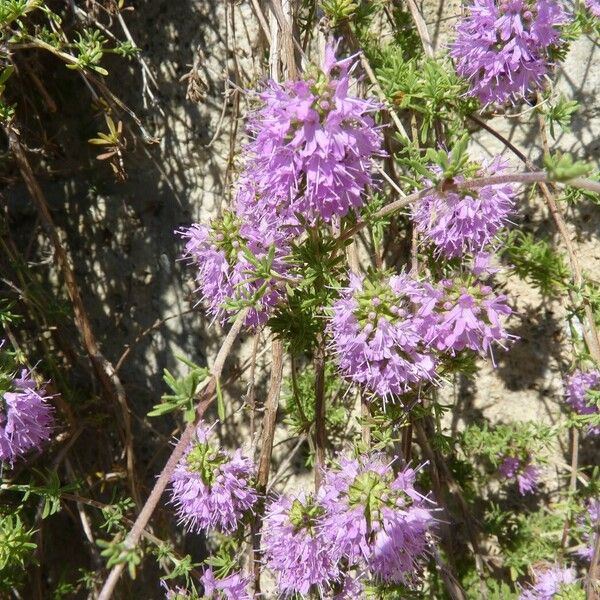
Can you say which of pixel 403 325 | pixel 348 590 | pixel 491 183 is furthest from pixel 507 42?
pixel 348 590

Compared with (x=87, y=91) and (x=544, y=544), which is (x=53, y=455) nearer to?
(x=87, y=91)

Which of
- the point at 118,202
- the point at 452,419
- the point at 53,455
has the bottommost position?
the point at 452,419

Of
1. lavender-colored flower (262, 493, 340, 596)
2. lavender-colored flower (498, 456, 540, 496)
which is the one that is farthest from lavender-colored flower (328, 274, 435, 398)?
lavender-colored flower (498, 456, 540, 496)

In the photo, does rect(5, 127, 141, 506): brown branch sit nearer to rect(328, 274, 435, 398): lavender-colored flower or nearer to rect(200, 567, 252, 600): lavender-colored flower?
rect(200, 567, 252, 600): lavender-colored flower

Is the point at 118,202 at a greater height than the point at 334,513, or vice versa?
the point at 118,202

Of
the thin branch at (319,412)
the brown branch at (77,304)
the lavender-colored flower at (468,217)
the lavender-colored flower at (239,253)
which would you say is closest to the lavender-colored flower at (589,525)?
the thin branch at (319,412)

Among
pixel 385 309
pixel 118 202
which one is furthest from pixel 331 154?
pixel 118 202
